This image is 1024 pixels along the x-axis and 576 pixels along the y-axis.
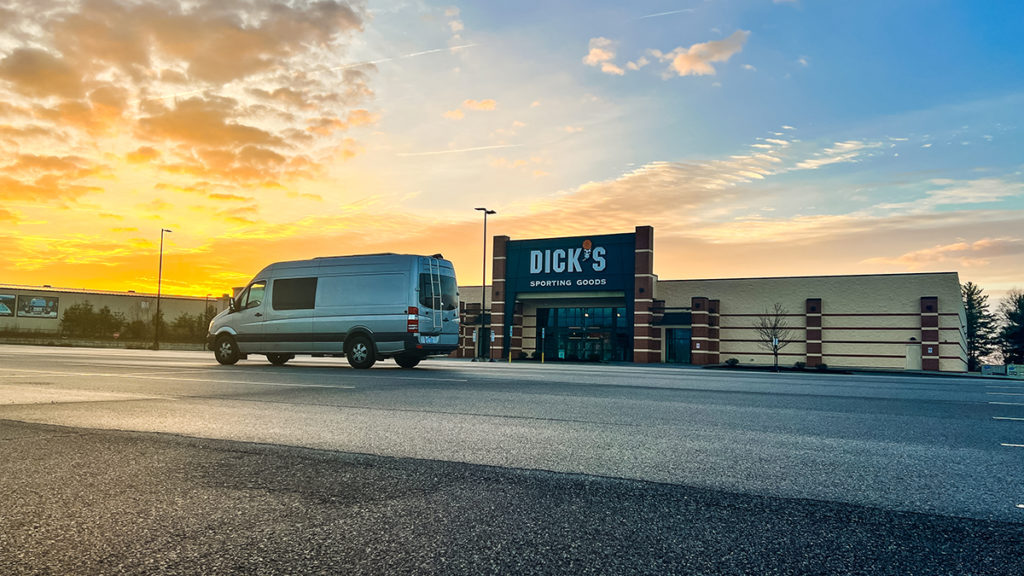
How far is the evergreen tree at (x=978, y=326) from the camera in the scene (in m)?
91.2

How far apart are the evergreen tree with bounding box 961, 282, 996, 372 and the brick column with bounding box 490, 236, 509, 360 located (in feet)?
218

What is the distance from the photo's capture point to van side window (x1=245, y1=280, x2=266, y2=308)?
64.1 ft

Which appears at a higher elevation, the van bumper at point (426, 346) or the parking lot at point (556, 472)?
the van bumper at point (426, 346)

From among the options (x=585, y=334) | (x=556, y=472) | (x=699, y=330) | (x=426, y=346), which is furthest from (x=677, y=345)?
(x=556, y=472)

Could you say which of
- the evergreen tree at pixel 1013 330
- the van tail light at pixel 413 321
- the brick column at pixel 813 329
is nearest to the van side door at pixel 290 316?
the van tail light at pixel 413 321

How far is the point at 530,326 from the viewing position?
198ft

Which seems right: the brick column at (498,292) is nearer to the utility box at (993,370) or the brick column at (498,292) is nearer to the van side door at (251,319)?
the utility box at (993,370)

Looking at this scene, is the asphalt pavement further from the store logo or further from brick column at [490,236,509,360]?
brick column at [490,236,509,360]

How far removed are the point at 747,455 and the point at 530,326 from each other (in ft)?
180

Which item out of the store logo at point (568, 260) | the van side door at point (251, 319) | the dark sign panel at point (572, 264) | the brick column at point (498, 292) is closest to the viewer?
the van side door at point (251, 319)

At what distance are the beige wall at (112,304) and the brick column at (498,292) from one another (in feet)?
181

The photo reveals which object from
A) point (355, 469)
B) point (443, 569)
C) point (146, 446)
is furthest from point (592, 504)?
point (146, 446)

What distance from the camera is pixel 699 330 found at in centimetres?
5338

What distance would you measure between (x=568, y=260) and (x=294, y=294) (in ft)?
126
